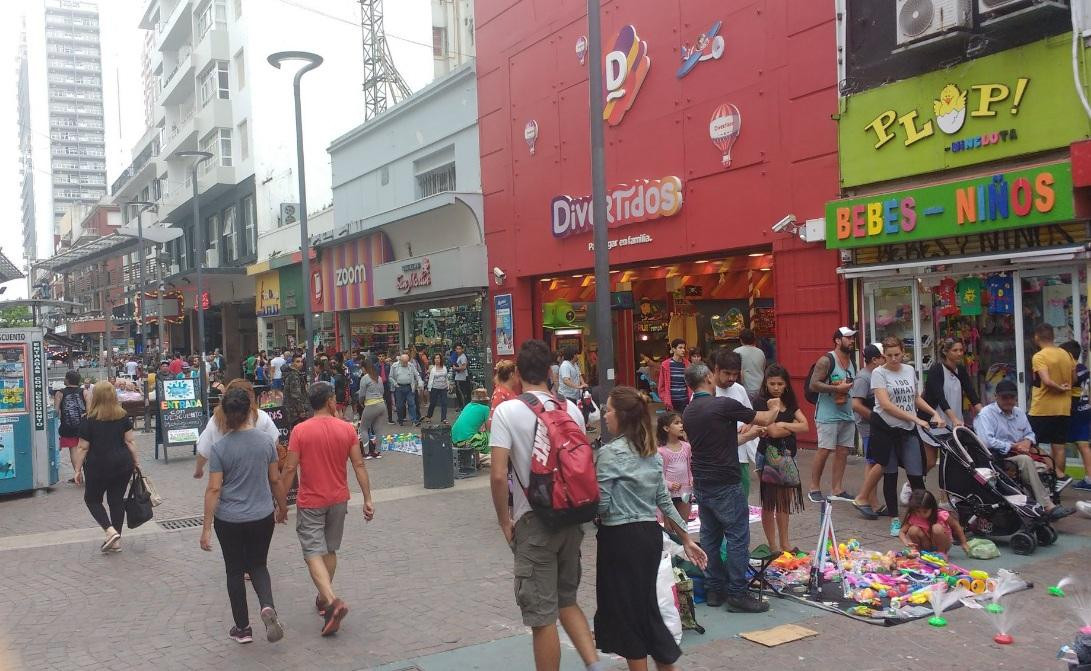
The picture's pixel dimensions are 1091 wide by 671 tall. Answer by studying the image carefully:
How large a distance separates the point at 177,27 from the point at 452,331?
30284 millimetres

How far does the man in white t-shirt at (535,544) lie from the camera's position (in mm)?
4262

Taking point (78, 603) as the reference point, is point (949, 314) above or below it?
above

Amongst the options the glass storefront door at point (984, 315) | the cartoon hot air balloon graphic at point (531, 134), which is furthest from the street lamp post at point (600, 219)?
the cartoon hot air balloon graphic at point (531, 134)

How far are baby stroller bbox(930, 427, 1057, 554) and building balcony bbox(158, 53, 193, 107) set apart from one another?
4050 cm

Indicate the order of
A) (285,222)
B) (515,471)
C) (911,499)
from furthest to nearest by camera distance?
(285,222), (911,499), (515,471)

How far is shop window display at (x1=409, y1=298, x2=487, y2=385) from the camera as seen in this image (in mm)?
21891

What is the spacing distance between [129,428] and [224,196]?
32.6 metres

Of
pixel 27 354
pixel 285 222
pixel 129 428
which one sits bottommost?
pixel 129 428

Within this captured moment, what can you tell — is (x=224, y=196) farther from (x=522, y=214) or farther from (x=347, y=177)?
(x=522, y=214)

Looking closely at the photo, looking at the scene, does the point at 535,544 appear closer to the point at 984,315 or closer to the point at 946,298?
the point at 984,315

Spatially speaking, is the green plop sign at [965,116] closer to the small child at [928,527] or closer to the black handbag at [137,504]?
the small child at [928,527]

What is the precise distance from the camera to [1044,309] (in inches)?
394

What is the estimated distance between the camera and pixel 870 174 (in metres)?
11.6

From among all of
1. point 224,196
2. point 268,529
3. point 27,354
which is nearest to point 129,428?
point 268,529
